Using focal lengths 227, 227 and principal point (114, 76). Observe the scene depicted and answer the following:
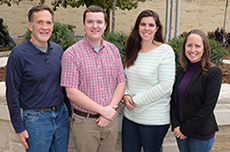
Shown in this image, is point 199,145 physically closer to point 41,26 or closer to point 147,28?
point 147,28

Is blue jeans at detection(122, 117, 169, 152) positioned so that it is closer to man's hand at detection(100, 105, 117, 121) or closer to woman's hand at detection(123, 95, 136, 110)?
woman's hand at detection(123, 95, 136, 110)

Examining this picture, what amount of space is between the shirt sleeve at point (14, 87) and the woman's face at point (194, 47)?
1.69m

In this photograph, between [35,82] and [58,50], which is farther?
[58,50]

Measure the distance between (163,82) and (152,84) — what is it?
0.13 m

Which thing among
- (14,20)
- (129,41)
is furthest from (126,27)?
(129,41)

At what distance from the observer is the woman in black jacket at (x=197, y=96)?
2.20 m

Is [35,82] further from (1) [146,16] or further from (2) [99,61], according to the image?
(1) [146,16]

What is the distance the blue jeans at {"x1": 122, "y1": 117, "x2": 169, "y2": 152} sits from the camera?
242 cm

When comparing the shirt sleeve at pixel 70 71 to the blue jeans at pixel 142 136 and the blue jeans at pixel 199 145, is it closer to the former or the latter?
the blue jeans at pixel 142 136

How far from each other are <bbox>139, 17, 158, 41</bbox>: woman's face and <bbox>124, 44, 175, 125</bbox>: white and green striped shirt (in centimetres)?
16

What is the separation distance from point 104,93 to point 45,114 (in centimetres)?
64

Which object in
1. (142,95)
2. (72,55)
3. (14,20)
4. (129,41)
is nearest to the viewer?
(72,55)

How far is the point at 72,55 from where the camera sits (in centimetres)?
222

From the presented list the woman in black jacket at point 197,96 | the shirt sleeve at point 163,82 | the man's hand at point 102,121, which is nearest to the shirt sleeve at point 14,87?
the man's hand at point 102,121
